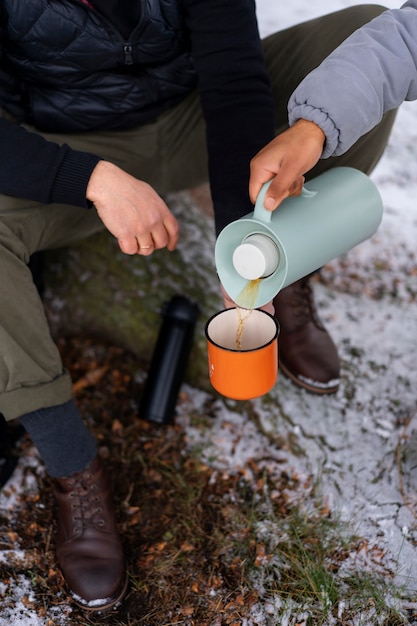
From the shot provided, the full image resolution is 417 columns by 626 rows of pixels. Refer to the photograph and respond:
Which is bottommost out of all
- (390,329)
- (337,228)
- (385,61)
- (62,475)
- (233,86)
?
(390,329)

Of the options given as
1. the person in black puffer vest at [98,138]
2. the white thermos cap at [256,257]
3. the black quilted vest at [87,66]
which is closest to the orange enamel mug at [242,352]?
the white thermos cap at [256,257]

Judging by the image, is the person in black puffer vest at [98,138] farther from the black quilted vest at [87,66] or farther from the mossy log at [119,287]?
the mossy log at [119,287]


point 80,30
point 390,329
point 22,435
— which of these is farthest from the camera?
point 390,329

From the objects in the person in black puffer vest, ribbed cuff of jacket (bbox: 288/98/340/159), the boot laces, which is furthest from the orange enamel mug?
the boot laces

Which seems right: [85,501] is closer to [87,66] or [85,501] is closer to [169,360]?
[169,360]

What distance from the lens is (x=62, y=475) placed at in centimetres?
188

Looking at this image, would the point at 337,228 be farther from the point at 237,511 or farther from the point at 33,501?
the point at 33,501

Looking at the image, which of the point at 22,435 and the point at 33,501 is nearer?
the point at 33,501

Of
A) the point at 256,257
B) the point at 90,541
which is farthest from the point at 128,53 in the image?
the point at 90,541

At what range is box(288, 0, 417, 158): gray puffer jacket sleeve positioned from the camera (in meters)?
1.42

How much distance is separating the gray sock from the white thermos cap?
732 millimetres

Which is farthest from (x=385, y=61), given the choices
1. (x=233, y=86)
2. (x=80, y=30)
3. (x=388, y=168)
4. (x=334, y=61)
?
(x=388, y=168)

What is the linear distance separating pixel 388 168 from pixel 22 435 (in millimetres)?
2407

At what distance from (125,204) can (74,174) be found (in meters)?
0.16
